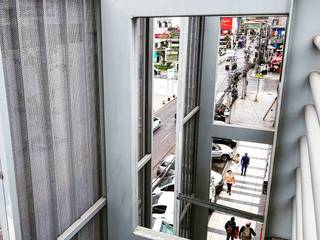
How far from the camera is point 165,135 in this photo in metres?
17.0

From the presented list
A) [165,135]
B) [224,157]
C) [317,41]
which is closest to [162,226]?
[317,41]

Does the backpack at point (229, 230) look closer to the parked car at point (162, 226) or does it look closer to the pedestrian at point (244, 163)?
the parked car at point (162, 226)

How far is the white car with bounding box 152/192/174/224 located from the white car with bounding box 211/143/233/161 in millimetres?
5081

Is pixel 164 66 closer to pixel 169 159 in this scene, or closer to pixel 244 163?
pixel 169 159

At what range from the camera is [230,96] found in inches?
456

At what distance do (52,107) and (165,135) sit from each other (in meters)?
15.0

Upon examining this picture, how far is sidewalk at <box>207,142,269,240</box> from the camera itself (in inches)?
382

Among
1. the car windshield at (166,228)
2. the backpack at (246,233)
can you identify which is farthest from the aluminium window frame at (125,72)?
the backpack at (246,233)

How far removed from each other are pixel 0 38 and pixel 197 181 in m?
5.93

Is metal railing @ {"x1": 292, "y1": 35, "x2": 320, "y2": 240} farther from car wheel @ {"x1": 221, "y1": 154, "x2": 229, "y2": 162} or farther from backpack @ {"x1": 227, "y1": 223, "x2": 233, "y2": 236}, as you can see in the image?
car wheel @ {"x1": 221, "y1": 154, "x2": 229, "y2": 162}

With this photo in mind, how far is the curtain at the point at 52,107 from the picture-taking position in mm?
1805

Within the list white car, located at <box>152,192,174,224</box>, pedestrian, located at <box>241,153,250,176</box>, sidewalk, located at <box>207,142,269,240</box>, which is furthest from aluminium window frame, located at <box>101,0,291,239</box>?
pedestrian, located at <box>241,153,250,176</box>

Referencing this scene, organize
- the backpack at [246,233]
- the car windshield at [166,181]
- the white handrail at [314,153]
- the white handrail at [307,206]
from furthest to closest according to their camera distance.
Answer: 1. the car windshield at [166,181]
2. the backpack at [246,233]
3. the white handrail at [307,206]
4. the white handrail at [314,153]

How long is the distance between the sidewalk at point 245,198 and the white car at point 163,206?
4.86 ft
